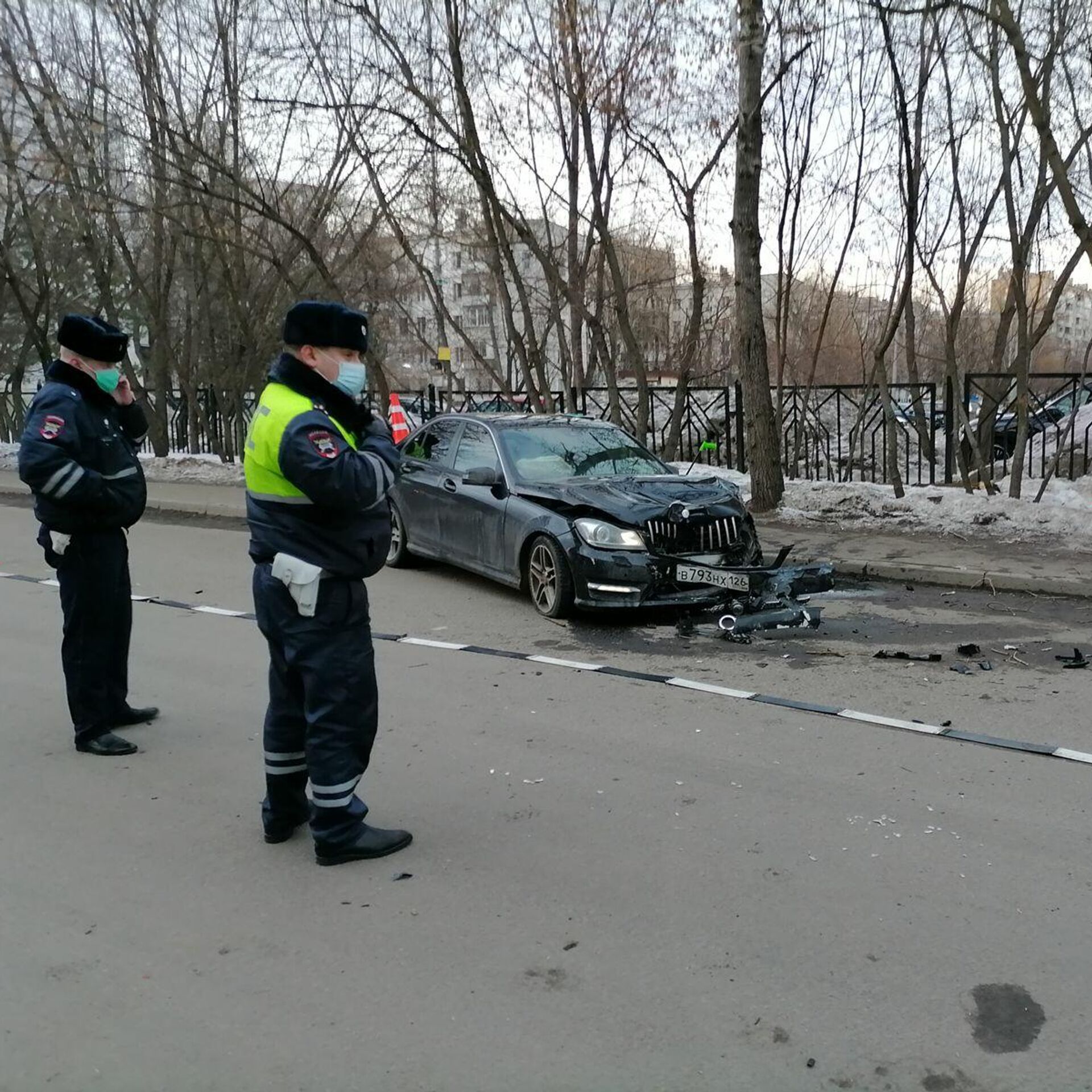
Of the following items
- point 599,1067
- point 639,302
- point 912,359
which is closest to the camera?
point 599,1067

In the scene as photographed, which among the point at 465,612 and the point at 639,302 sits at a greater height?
the point at 639,302

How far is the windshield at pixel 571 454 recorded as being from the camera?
8656 mm

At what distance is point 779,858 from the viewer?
3.82m

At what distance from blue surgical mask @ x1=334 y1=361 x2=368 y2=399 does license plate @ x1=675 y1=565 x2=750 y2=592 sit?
422 cm

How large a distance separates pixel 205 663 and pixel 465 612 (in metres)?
2.18

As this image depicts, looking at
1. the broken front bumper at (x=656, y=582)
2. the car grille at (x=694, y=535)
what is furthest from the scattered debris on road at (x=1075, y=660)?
the car grille at (x=694, y=535)

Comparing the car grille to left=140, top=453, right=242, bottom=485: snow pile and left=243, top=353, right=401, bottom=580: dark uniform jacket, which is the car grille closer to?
left=243, top=353, right=401, bottom=580: dark uniform jacket

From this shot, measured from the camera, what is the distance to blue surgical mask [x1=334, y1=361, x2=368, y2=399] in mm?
3613

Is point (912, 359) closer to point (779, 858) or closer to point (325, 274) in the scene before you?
point (325, 274)

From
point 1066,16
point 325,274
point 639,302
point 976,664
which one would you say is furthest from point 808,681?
point 639,302

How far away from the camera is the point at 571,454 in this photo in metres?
8.89

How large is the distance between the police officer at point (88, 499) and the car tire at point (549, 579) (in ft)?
10.9

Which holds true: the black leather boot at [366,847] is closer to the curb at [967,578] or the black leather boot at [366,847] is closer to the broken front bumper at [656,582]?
the broken front bumper at [656,582]

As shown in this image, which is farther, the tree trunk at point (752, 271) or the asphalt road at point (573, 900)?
the tree trunk at point (752, 271)
